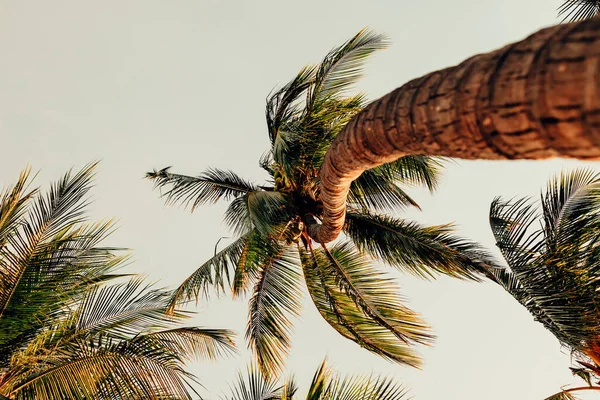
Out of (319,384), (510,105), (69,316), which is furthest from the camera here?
(69,316)

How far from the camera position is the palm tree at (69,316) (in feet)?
14.2

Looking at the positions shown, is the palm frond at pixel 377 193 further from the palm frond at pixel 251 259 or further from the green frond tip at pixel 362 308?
the palm frond at pixel 251 259

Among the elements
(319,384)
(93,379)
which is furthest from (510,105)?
(93,379)

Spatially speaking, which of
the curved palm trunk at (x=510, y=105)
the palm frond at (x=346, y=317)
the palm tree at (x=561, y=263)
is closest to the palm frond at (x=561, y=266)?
the palm tree at (x=561, y=263)

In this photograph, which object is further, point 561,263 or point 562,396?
point 562,396

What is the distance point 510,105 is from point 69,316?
511cm

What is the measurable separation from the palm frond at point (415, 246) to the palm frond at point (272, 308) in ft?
4.53

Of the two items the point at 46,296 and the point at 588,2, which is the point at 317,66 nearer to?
the point at 588,2

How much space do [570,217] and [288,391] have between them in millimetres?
3612

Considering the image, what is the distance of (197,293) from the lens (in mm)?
6328

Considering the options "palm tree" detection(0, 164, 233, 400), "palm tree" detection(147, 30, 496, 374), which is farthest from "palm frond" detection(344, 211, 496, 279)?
"palm tree" detection(0, 164, 233, 400)

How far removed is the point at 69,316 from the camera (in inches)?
185

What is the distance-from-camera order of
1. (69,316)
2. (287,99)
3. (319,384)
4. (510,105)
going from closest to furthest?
(510,105) → (319,384) → (69,316) → (287,99)

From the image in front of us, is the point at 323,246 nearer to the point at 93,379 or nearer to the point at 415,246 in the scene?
the point at 415,246
